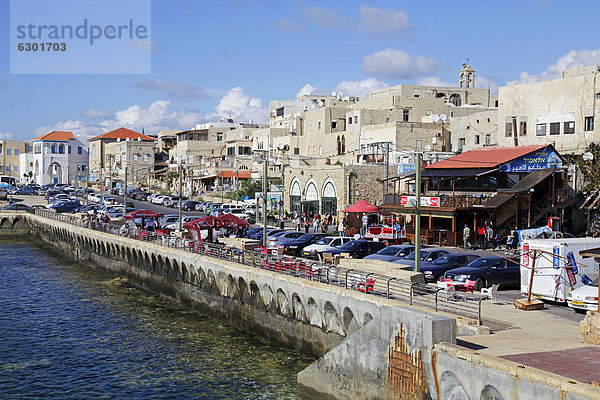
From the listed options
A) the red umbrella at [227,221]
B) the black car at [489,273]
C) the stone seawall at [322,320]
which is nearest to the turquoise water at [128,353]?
the stone seawall at [322,320]

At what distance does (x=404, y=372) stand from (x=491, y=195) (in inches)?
1206

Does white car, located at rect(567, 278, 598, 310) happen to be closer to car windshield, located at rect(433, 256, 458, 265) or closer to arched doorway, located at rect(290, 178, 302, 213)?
car windshield, located at rect(433, 256, 458, 265)

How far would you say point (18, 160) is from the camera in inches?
6599

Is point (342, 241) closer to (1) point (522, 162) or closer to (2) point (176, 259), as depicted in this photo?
(2) point (176, 259)

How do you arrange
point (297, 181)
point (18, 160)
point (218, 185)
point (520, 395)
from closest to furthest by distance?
point (520, 395)
point (297, 181)
point (218, 185)
point (18, 160)

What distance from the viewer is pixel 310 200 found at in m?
65.2

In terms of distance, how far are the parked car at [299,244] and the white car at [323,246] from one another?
65 cm

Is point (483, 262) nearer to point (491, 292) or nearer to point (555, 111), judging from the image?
point (491, 292)

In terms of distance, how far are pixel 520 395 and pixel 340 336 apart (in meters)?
Result: 9.45

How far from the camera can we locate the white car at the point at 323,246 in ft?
125

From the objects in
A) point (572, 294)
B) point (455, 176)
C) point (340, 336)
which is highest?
point (455, 176)

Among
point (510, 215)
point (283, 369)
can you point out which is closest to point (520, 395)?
point (283, 369)

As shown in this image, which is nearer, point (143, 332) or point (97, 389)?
point (97, 389)

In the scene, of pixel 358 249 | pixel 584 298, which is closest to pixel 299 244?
pixel 358 249
